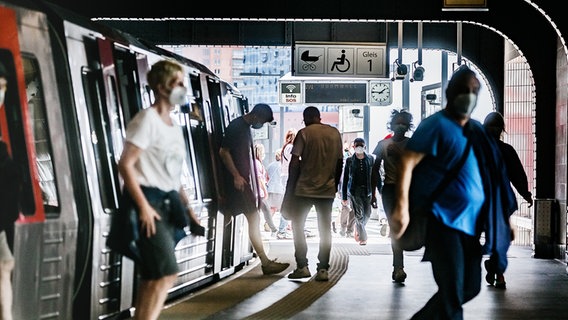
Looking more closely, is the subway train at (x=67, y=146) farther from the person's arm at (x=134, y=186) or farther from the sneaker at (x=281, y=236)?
the sneaker at (x=281, y=236)

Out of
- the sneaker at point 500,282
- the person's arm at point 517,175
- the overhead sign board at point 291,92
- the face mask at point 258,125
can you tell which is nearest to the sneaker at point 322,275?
the face mask at point 258,125

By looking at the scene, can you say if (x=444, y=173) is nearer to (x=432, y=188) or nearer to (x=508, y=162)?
(x=432, y=188)

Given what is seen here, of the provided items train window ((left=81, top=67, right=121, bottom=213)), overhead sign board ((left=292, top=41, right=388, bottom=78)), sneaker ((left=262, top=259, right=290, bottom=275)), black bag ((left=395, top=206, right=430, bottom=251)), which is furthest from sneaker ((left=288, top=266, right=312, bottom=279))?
overhead sign board ((left=292, top=41, right=388, bottom=78))

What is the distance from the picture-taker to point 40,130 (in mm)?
6441

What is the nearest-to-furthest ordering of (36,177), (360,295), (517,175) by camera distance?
(36,177) → (360,295) → (517,175)

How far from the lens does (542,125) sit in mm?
13289

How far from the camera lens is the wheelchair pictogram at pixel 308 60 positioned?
1655 centimetres

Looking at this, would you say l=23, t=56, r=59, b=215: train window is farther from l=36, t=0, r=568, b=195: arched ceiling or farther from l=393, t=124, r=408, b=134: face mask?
l=36, t=0, r=568, b=195: arched ceiling

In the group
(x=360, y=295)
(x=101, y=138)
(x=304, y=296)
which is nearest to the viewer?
(x=101, y=138)

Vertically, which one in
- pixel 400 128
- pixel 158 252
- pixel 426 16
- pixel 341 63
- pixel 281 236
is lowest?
pixel 281 236

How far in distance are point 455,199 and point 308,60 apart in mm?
11665

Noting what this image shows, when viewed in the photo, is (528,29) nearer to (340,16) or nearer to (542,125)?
(542,125)

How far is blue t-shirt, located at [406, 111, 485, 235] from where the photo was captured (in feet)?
16.6

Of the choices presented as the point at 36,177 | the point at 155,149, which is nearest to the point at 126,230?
the point at 155,149
